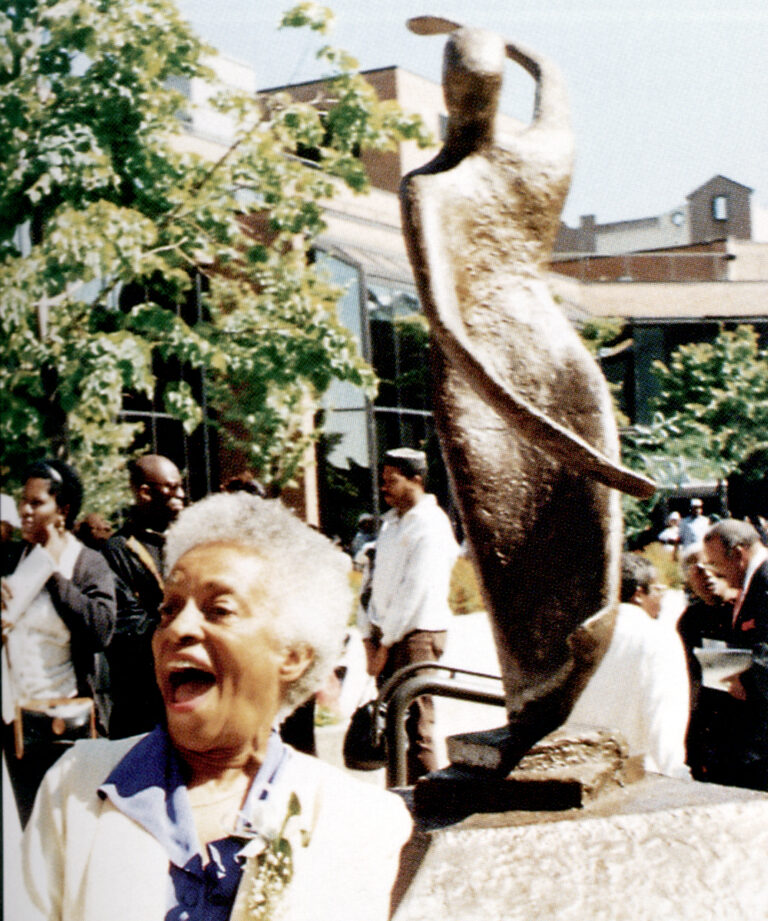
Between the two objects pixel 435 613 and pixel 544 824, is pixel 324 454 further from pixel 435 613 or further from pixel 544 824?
pixel 544 824

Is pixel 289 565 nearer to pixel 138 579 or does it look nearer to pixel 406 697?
pixel 406 697

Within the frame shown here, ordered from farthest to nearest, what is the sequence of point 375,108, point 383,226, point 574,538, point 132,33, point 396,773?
point 383,226 < point 375,108 < point 132,33 < point 396,773 < point 574,538

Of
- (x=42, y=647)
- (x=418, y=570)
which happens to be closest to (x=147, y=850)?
(x=42, y=647)

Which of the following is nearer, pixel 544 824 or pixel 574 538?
pixel 544 824

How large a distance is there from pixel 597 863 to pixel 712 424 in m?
2.73

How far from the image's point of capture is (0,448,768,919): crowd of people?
1.71 metres

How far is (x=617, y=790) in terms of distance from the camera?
8.58ft

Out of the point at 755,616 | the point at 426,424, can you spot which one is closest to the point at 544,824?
the point at 755,616

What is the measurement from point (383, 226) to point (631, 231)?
1257cm

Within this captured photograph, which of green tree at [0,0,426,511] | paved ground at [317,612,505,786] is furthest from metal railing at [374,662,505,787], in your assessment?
green tree at [0,0,426,511]

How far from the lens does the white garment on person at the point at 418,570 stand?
4.52 m

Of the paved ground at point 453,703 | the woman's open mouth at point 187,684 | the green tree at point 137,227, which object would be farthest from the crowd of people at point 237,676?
the green tree at point 137,227

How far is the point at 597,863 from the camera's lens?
2.33 meters

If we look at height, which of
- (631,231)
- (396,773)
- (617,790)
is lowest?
(396,773)
